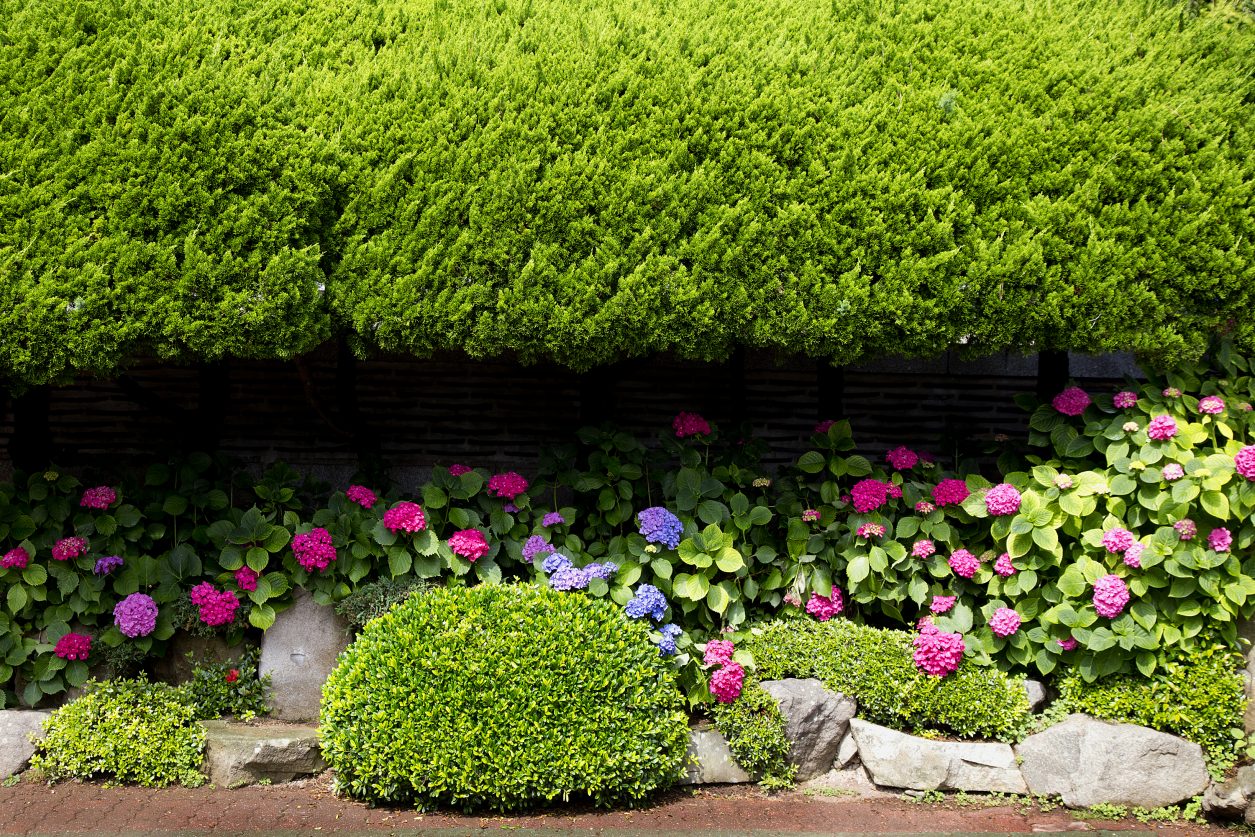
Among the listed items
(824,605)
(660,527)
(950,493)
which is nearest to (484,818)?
(660,527)

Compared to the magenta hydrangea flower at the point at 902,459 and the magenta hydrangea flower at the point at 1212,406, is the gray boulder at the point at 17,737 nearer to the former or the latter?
the magenta hydrangea flower at the point at 902,459

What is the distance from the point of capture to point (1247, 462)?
4.23 metres

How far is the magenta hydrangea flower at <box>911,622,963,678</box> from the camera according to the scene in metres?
4.54

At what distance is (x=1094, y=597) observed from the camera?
4.38 meters

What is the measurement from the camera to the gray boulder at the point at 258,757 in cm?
428

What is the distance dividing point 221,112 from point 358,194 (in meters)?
0.65

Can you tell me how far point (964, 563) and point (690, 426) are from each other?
1.53 m

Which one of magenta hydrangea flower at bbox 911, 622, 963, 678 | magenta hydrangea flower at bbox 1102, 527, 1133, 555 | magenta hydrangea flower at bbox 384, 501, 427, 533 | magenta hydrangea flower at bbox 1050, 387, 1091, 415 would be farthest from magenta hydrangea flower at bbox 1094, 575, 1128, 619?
magenta hydrangea flower at bbox 384, 501, 427, 533

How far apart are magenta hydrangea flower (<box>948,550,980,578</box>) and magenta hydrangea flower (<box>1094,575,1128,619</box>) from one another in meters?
0.55

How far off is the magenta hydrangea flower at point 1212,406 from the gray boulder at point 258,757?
168 inches

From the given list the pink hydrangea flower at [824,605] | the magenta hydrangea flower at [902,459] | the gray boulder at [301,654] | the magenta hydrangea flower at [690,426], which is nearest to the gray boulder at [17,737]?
the gray boulder at [301,654]

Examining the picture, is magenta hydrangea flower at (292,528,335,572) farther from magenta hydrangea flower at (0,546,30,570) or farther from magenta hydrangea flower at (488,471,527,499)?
magenta hydrangea flower at (0,546,30,570)

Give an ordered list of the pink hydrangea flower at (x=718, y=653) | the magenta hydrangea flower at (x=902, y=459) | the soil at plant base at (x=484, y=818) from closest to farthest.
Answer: the soil at plant base at (x=484, y=818) → the pink hydrangea flower at (x=718, y=653) → the magenta hydrangea flower at (x=902, y=459)

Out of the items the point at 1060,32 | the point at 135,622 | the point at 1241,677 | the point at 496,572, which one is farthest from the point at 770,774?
the point at 1060,32
